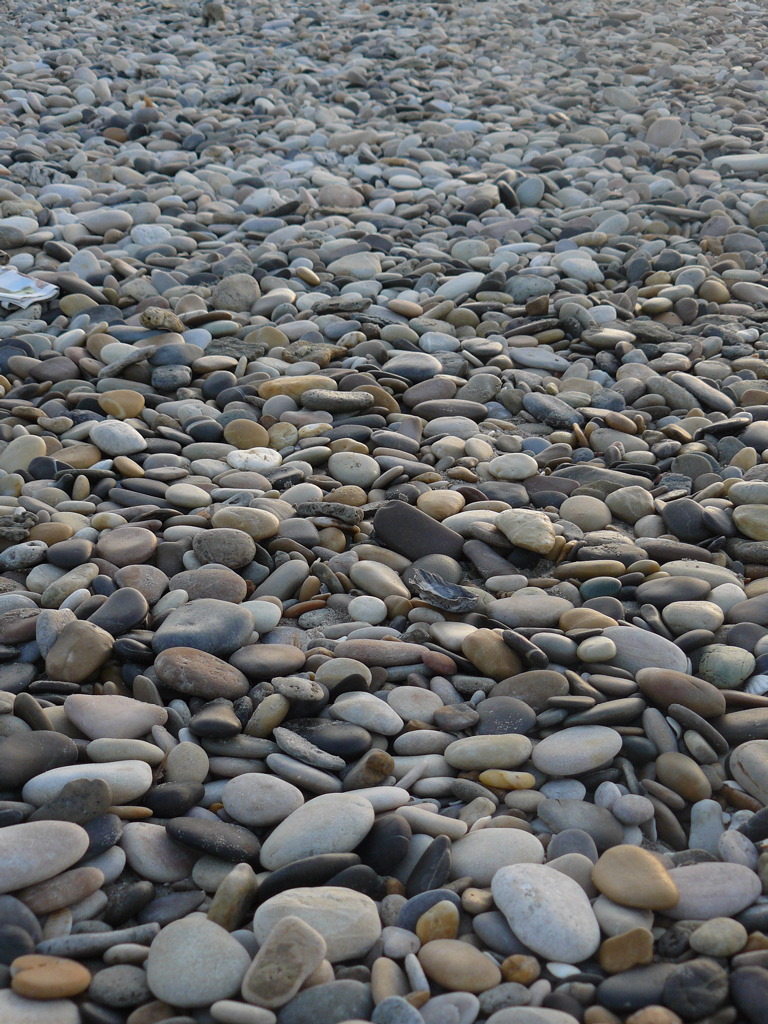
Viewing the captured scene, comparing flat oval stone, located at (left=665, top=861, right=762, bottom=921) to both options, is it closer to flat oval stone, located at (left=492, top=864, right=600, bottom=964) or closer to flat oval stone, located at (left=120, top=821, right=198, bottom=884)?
flat oval stone, located at (left=492, top=864, right=600, bottom=964)

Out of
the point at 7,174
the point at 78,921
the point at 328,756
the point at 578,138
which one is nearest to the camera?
the point at 78,921

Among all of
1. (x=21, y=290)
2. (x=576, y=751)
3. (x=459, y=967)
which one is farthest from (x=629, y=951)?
(x=21, y=290)

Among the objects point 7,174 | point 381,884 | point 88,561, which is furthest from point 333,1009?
point 7,174

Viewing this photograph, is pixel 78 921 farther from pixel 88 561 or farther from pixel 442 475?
pixel 442 475

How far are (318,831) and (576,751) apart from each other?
0.54m

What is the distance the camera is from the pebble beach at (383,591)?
1.42 m

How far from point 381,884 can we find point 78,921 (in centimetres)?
50

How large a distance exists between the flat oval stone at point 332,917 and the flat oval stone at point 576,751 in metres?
0.47

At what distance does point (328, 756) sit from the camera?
177 centimetres

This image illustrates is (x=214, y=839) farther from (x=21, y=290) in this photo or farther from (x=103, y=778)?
(x=21, y=290)

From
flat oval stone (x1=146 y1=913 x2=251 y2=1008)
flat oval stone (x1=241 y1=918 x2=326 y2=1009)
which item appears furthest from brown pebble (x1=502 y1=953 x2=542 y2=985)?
flat oval stone (x1=146 y1=913 x2=251 y2=1008)

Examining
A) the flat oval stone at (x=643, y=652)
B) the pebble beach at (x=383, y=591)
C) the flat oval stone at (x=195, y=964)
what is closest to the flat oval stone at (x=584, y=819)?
the pebble beach at (x=383, y=591)

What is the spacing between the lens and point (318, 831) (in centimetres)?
158

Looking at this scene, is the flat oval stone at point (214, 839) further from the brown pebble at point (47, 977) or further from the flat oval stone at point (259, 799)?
the brown pebble at point (47, 977)
